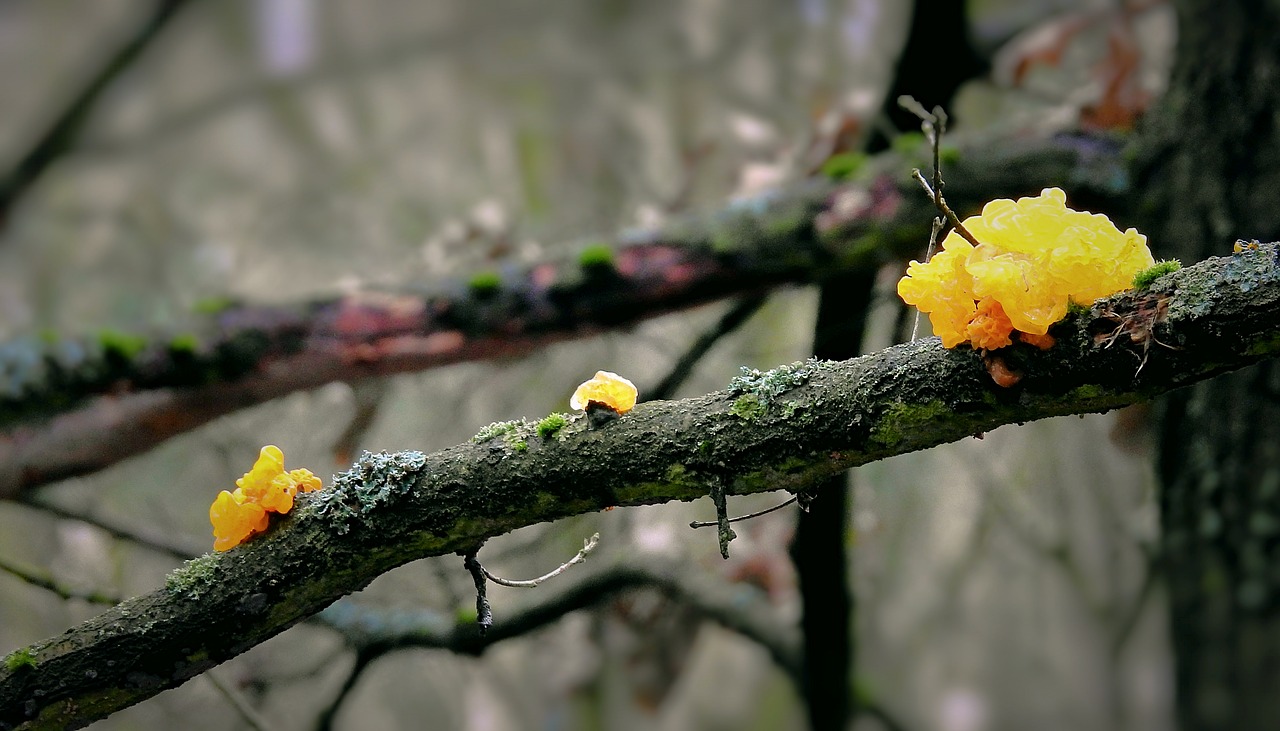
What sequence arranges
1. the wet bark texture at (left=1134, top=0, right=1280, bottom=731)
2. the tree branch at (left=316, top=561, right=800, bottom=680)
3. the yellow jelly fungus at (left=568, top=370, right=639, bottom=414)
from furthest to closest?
the wet bark texture at (left=1134, top=0, right=1280, bottom=731) < the tree branch at (left=316, top=561, right=800, bottom=680) < the yellow jelly fungus at (left=568, top=370, right=639, bottom=414)

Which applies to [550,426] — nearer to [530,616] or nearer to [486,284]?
[530,616]

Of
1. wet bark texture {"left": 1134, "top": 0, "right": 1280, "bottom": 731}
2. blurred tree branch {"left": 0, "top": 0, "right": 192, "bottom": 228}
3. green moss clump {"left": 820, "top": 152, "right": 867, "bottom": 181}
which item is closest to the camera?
wet bark texture {"left": 1134, "top": 0, "right": 1280, "bottom": 731}

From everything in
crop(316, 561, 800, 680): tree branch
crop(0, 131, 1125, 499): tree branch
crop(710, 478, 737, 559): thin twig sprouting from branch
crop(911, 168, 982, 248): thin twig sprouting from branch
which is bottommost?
crop(710, 478, 737, 559): thin twig sprouting from branch

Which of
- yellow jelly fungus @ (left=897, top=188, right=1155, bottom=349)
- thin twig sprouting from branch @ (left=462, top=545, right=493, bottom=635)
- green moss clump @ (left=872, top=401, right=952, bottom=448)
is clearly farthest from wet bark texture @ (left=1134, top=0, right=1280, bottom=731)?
thin twig sprouting from branch @ (left=462, top=545, right=493, bottom=635)

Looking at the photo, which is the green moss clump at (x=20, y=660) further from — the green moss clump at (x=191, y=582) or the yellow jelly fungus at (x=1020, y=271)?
the yellow jelly fungus at (x=1020, y=271)

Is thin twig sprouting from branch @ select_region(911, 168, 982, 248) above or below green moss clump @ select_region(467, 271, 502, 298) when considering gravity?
below

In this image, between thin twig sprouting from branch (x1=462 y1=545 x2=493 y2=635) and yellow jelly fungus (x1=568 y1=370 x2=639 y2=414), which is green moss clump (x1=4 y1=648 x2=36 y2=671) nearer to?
thin twig sprouting from branch (x1=462 y1=545 x2=493 y2=635)

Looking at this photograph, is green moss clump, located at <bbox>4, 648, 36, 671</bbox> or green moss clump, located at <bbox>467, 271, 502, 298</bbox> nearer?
green moss clump, located at <bbox>4, 648, 36, 671</bbox>

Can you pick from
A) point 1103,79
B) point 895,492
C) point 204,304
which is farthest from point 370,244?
point 1103,79
